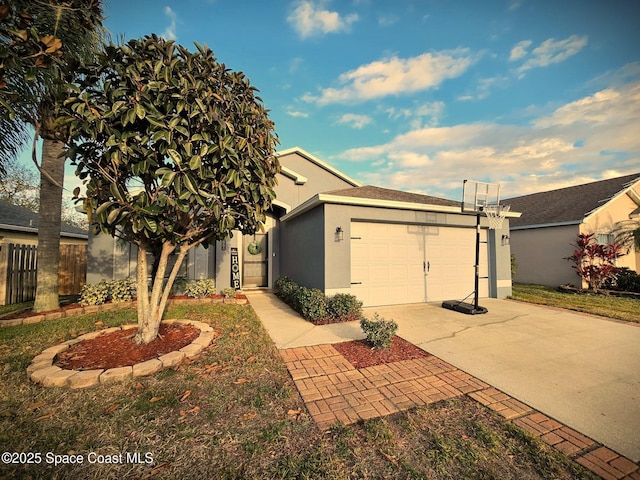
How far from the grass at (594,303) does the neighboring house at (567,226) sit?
2093 mm

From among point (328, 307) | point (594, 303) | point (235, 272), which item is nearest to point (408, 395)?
point (328, 307)

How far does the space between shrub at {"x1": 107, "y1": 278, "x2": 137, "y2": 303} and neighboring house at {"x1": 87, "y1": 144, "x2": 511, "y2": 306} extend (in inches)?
47.3

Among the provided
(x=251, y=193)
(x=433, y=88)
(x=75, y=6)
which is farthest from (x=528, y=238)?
(x=75, y=6)

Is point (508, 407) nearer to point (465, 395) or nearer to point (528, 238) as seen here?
point (465, 395)

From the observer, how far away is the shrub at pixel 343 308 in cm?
579

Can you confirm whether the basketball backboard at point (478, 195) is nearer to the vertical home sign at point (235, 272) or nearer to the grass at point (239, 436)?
the grass at point (239, 436)

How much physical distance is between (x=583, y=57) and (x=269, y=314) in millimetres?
11038

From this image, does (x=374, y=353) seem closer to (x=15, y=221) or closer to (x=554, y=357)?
(x=554, y=357)

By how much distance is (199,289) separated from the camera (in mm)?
7684

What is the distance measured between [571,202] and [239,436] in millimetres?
16747

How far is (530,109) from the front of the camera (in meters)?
8.44

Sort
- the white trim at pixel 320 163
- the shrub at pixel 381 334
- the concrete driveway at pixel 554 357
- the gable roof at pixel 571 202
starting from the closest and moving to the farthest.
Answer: the concrete driveway at pixel 554 357 < the shrub at pixel 381 334 < the gable roof at pixel 571 202 < the white trim at pixel 320 163

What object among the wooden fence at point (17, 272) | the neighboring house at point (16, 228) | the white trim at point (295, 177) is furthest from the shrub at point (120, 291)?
the white trim at point (295, 177)

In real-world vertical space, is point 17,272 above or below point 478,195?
below
